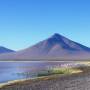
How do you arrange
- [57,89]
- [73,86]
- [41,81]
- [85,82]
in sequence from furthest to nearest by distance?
[85,82], [73,86], [57,89], [41,81]

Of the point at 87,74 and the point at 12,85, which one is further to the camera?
the point at 87,74

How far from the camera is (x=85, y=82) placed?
1983 cm

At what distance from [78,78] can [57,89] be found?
243cm

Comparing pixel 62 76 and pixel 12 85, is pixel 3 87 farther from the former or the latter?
pixel 62 76

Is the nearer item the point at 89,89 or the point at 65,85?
the point at 65,85

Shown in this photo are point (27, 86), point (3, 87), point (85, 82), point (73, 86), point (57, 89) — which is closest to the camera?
point (3, 87)

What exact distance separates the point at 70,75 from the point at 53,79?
1938 mm

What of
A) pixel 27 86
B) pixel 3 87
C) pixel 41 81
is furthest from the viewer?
pixel 41 81

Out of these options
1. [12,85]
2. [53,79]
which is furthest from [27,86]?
[53,79]

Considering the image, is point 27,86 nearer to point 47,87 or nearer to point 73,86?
point 47,87

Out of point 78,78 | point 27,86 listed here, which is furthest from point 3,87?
point 78,78

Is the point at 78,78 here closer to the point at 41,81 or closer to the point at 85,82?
the point at 85,82

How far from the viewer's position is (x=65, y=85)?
17844 mm

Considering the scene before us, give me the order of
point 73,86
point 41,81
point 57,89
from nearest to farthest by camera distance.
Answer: point 41,81
point 57,89
point 73,86
